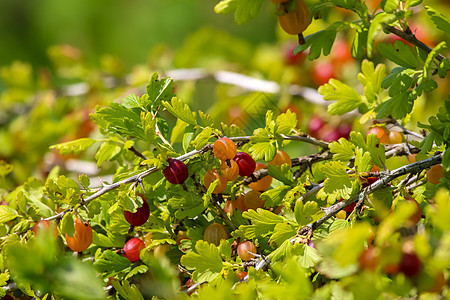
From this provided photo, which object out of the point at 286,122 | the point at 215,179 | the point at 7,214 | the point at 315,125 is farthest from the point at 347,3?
the point at 315,125

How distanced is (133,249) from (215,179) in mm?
141

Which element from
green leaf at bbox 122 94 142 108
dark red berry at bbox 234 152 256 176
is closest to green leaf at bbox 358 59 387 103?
dark red berry at bbox 234 152 256 176

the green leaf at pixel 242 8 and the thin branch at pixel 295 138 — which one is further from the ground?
the green leaf at pixel 242 8

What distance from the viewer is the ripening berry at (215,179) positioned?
0.60m

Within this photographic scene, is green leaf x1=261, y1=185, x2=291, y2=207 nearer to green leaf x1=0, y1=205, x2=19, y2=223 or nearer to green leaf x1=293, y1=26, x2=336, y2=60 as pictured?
green leaf x1=293, y1=26, x2=336, y2=60

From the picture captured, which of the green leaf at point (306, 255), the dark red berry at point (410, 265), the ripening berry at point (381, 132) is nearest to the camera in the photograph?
the dark red berry at point (410, 265)

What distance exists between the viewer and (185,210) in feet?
1.96

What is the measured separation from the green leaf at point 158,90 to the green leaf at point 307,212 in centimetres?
23

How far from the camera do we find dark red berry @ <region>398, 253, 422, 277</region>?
1.18ft

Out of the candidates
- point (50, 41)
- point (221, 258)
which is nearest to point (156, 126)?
point (221, 258)

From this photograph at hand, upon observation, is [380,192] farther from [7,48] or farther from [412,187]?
[7,48]

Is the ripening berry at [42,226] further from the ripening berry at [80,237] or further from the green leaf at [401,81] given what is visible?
the green leaf at [401,81]

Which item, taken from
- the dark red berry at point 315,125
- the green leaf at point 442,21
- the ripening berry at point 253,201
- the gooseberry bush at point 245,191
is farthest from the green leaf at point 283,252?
the dark red berry at point 315,125

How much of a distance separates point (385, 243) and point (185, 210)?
0.28 m
